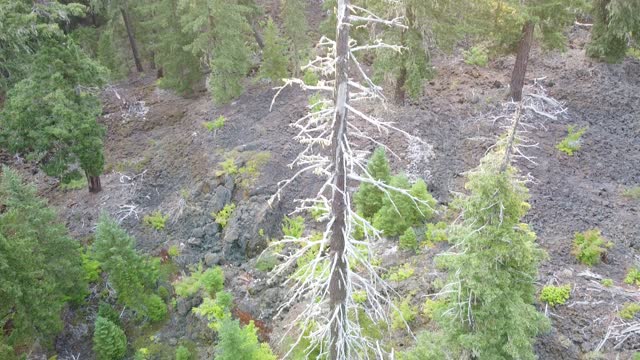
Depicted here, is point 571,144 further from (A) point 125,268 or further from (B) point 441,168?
(A) point 125,268

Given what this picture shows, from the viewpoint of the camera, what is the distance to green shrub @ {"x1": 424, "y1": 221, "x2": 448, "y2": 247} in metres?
13.9

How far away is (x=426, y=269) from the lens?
13.4 m

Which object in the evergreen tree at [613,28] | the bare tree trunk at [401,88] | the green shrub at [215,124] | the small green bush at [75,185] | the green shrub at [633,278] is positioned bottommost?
the green shrub at [633,278]

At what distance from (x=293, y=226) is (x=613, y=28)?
15.4 m

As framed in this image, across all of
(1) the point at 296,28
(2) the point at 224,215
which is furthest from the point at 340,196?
(1) the point at 296,28

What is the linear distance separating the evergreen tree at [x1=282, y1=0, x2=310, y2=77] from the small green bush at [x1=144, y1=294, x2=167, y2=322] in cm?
1287

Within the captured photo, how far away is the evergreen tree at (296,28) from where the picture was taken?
21234mm

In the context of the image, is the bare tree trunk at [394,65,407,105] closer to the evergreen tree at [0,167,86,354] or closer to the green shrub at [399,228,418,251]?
the green shrub at [399,228,418,251]

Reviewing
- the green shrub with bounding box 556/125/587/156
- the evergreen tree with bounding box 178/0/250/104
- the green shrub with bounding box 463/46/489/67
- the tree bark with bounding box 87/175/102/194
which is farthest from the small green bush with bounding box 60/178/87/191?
the green shrub with bounding box 556/125/587/156

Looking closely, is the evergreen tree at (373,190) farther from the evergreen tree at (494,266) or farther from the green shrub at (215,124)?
the green shrub at (215,124)

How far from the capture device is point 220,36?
2064 cm

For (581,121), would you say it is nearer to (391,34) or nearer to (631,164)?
(631,164)

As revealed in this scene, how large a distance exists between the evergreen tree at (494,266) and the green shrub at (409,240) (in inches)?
216

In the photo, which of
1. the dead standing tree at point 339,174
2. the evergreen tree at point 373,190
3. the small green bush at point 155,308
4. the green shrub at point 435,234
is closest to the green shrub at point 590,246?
the green shrub at point 435,234
